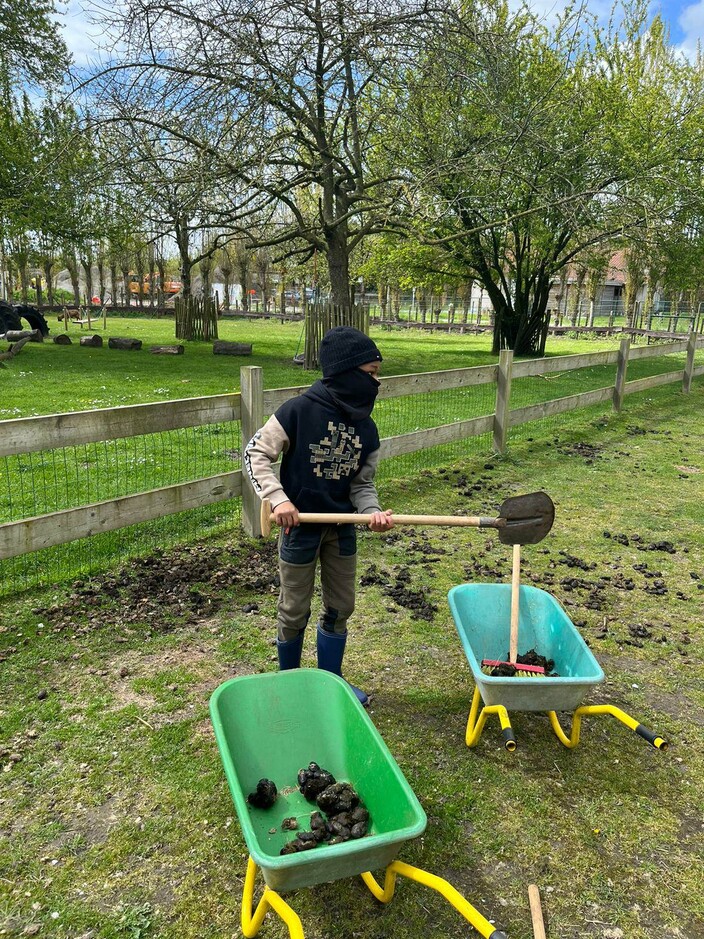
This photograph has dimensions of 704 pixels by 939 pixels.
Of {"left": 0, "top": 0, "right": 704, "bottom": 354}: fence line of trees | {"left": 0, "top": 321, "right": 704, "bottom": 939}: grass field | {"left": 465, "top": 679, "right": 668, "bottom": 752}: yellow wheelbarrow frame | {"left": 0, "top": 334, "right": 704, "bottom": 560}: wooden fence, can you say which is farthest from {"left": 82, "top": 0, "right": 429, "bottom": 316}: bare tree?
{"left": 465, "top": 679, "right": 668, "bottom": 752}: yellow wheelbarrow frame

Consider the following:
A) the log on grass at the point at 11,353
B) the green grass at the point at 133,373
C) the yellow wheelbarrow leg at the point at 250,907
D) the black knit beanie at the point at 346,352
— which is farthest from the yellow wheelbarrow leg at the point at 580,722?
the log on grass at the point at 11,353

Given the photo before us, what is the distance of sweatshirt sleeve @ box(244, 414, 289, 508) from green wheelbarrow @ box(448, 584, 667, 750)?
1.04 meters

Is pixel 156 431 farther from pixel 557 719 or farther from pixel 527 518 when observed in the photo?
pixel 557 719

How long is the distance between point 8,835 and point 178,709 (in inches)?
36.8

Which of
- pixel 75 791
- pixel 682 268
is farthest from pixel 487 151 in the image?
pixel 682 268

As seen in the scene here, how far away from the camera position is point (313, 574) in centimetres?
326

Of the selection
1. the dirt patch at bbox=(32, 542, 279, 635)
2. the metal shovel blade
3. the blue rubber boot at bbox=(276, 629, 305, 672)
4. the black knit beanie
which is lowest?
the dirt patch at bbox=(32, 542, 279, 635)

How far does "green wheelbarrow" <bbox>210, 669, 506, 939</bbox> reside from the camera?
6.52 ft

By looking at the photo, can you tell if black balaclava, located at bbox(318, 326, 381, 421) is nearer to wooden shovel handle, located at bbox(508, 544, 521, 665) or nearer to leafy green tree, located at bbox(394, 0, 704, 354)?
wooden shovel handle, located at bbox(508, 544, 521, 665)

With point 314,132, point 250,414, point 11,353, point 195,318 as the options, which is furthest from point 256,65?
point 195,318

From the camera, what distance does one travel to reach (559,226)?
1898cm

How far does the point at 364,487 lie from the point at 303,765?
1.23 metres

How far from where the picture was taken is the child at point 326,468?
9.96 ft

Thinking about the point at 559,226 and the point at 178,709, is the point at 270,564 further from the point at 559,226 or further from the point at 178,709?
the point at 559,226
